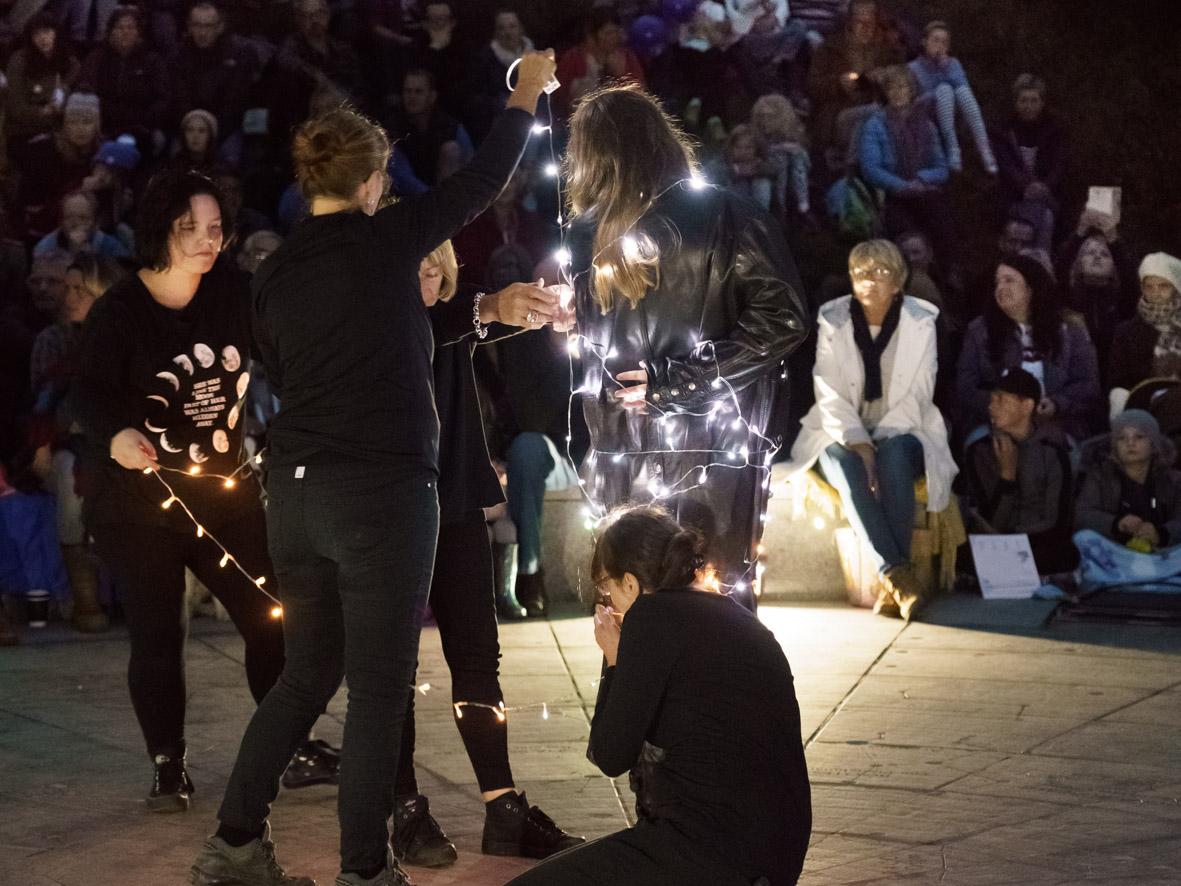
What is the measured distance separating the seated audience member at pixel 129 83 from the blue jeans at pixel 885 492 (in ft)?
16.2

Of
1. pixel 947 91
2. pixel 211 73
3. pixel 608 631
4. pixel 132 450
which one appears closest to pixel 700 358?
pixel 608 631

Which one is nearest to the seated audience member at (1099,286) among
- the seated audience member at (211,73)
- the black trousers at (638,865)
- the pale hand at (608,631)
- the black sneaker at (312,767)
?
the seated audience member at (211,73)

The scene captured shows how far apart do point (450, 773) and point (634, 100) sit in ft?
7.57

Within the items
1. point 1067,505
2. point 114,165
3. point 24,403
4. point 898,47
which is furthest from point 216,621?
point 898,47

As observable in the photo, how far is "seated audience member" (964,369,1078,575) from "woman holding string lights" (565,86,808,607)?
5.02 metres

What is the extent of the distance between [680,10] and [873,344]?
4120 mm

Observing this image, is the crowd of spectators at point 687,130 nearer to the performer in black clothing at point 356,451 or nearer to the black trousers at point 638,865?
the performer in black clothing at point 356,451

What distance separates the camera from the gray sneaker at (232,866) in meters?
4.51

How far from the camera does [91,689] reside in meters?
7.32

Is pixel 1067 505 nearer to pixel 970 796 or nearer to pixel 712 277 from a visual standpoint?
pixel 970 796

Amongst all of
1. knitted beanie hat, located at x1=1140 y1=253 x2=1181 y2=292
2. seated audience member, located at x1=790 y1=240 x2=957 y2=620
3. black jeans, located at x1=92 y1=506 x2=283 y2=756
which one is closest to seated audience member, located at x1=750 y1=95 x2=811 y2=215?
knitted beanie hat, located at x1=1140 y1=253 x2=1181 y2=292

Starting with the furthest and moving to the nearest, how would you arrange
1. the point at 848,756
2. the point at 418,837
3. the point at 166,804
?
the point at 848,756, the point at 166,804, the point at 418,837

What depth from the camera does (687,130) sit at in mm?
11852

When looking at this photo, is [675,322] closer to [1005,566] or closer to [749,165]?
[1005,566]
